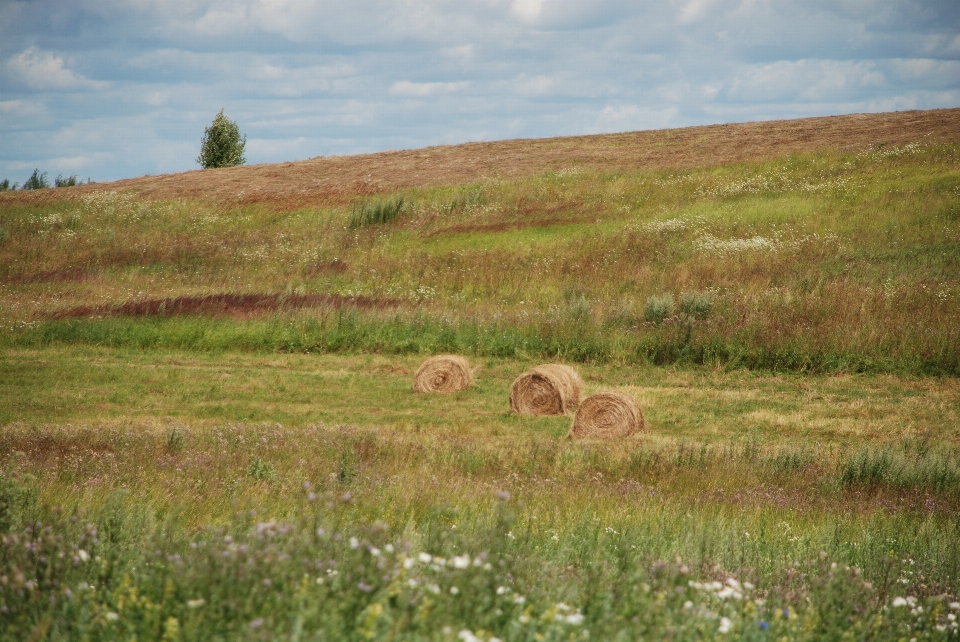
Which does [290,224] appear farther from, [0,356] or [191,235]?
[0,356]

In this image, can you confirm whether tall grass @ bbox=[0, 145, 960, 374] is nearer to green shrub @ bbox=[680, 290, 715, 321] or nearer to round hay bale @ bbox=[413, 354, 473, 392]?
green shrub @ bbox=[680, 290, 715, 321]

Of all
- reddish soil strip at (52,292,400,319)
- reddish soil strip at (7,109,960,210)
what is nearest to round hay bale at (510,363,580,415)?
reddish soil strip at (52,292,400,319)

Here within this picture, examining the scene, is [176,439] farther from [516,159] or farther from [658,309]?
[516,159]

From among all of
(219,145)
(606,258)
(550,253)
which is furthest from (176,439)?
(219,145)

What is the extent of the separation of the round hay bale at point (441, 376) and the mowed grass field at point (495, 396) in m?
0.59

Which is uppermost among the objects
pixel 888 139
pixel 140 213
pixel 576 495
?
pixel 888 139

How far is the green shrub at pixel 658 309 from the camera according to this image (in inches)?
945

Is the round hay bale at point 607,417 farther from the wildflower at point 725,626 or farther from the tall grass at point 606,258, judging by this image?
the wildflower at point 725,626

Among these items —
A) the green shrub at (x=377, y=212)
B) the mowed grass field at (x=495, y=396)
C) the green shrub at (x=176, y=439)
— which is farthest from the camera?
the green shrub at (x=377, y=212)

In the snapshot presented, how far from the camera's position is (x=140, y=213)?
43.9 metres

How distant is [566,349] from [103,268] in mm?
22915

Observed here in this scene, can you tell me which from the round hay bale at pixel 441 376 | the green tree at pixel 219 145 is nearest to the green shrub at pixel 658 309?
the round hay bale at pixel 441 376

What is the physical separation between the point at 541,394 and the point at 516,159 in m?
36.0

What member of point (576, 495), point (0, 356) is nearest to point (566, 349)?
point (576, 495)
